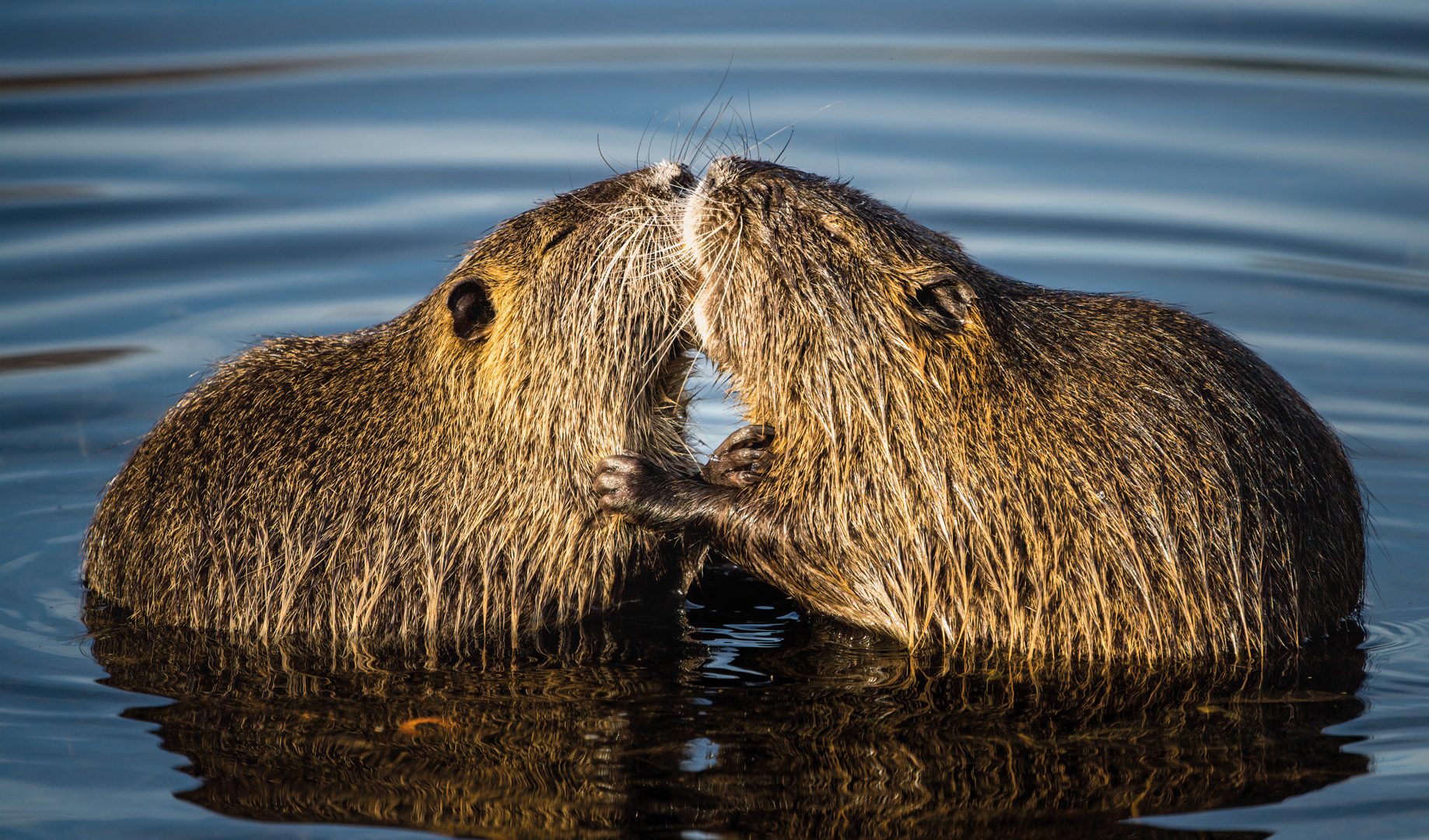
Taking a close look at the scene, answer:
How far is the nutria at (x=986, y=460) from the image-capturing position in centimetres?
464

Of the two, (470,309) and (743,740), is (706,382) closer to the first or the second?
(470,309)

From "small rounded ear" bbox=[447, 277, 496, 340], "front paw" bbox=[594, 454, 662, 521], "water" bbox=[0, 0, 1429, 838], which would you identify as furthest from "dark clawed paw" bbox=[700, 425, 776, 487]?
"small rounded ear" bbox=[447, 277, 496, 340]

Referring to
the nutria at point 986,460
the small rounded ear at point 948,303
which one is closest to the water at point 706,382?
the nutria at point 986,460

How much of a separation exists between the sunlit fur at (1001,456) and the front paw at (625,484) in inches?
11.2

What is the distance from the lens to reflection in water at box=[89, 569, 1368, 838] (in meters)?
3.96

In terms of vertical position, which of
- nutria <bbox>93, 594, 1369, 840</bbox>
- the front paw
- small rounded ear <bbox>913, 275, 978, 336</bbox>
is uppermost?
small rounded ear <bbox>913, 275, 978, 336</bbox>

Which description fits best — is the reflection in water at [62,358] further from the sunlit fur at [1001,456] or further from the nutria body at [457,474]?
the sunlit fur at [1001,456]

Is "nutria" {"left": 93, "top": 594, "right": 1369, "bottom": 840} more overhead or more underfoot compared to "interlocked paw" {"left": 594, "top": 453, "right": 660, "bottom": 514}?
more underfoot

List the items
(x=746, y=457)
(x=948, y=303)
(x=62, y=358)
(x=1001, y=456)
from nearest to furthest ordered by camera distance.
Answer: (x=1001, y=456), (x=948, y=303), (x=746, y=457), (x=62, y=358)

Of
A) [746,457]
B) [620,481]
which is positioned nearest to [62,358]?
[620,481]

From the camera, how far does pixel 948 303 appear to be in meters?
4.94

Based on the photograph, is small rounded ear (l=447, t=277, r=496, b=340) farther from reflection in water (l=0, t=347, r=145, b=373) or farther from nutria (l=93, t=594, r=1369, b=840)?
reflection in water (l=0, t=347, r=145, b=373)

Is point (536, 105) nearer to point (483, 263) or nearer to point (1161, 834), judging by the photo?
point (483, 263)

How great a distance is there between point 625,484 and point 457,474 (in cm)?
63
